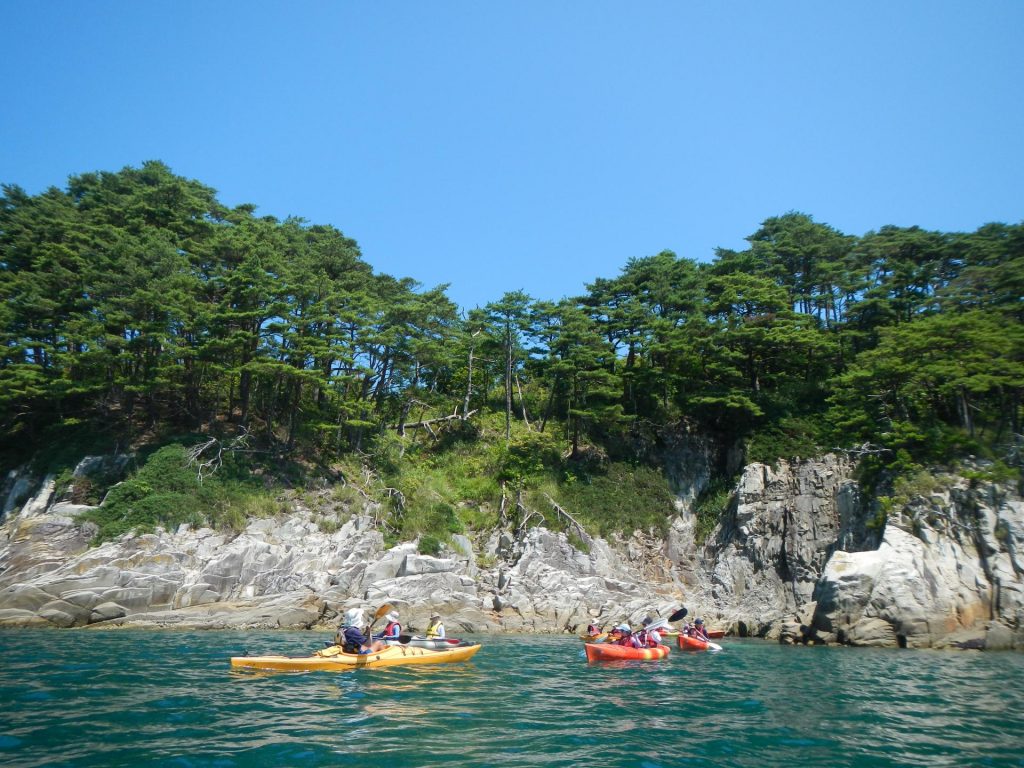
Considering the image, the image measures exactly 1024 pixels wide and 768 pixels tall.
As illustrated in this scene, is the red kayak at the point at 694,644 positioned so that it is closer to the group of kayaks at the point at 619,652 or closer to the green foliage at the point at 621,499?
the group of kayaks at the point at 619,652

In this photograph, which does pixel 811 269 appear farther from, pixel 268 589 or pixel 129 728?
pixel 129 728

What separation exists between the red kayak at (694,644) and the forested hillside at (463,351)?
34.0 feet

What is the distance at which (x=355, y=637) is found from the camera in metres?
15.0

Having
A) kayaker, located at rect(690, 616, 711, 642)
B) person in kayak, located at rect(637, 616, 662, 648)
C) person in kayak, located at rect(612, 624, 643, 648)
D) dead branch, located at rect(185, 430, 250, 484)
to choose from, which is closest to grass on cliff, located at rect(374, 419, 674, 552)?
dead branch, located at rect(185, 430, 250, 484)

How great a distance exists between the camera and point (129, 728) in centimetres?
848

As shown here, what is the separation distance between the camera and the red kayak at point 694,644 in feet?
64.0

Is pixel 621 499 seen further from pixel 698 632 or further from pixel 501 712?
pixel 501 712

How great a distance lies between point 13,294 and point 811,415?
40.5 meters

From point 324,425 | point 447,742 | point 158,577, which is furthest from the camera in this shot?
point 324,425

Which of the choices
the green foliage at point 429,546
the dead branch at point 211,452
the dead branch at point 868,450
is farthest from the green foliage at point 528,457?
the dead branch at point 868,450

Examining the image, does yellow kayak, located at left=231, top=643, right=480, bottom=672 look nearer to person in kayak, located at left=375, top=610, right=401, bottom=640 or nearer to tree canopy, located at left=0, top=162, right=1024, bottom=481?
person in kayak, located at left=375, top=610, right=401, bottom=640

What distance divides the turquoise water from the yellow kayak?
44 cm

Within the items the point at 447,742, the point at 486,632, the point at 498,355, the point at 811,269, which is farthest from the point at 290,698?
the point at 811,269

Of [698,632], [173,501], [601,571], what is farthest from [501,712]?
[173,501]
